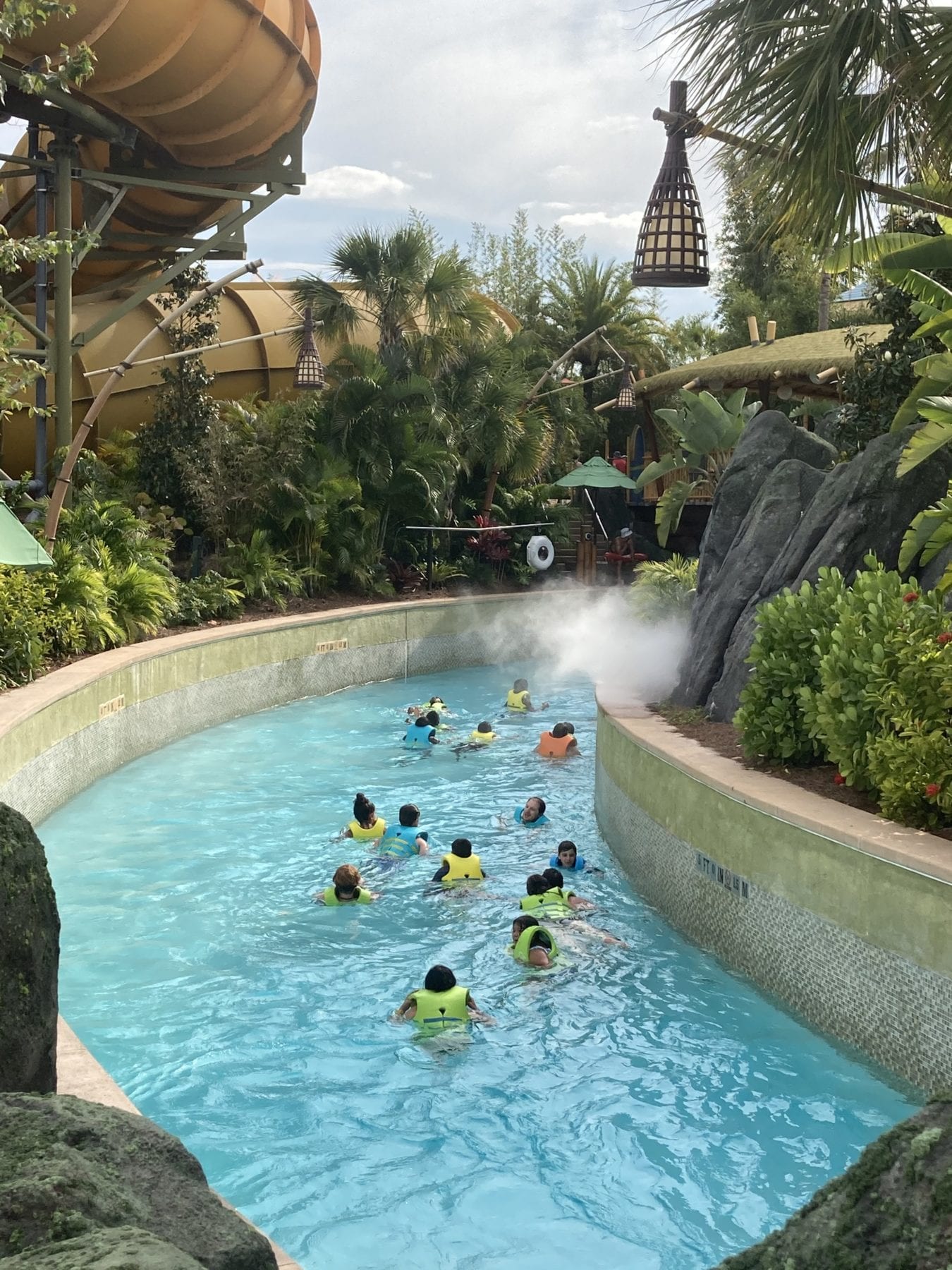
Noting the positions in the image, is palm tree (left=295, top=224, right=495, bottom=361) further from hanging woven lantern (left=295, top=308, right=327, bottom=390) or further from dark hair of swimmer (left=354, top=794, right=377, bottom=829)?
dark hair of swimmer (left=354, top=794, right=377, bottom=829)

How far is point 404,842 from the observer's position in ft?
38.4

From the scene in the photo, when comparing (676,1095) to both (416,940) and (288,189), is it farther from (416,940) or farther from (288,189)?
(288,189)

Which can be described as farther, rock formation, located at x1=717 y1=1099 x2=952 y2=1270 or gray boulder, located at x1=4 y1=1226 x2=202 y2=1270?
gray boulder, located at x1=4 y1=1226 x2=202 y2=1270

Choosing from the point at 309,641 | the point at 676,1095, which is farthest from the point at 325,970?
the point at 309,641

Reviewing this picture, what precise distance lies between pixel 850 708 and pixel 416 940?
3658 mm

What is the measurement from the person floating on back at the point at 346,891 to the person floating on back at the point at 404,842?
1104 mm

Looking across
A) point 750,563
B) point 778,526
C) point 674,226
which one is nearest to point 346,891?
point 750,563

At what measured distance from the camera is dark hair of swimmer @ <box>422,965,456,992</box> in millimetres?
7902

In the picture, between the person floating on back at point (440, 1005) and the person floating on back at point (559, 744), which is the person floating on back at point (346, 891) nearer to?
the person floating on back at point (440, 1005)

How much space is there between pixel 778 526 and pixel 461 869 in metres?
4.50

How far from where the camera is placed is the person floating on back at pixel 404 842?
38.3 feet

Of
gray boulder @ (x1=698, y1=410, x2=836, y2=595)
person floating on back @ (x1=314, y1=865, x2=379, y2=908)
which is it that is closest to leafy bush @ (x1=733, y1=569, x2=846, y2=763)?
person floating on back @ (x1=314, y1=865, x2=379, y2=908)

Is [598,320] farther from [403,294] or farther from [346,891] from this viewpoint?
[346,891]

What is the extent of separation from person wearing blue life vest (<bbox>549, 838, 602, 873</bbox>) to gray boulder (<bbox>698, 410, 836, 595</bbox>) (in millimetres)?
3773
